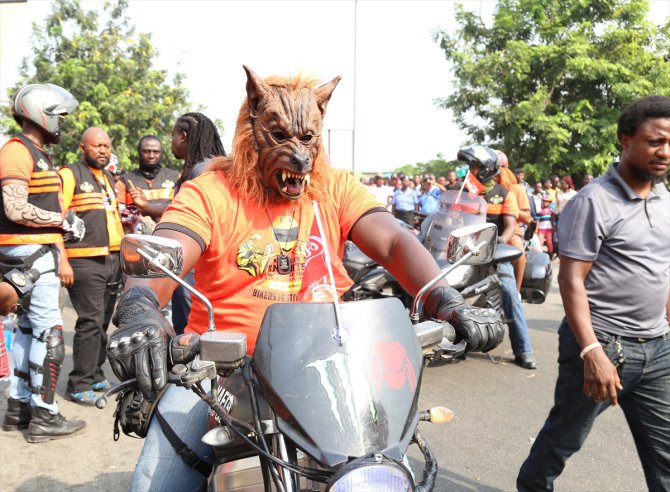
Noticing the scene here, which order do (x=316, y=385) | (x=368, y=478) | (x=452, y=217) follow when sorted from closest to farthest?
(x=368, y=478)
(x=316, y=385)
(x=452, y=217)

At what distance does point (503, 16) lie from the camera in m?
27.9

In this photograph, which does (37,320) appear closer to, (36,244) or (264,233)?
(36,244)

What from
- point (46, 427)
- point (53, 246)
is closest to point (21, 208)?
point (53, 246)

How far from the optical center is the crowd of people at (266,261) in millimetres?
2057

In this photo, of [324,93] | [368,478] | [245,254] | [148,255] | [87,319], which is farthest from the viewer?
[87,319]

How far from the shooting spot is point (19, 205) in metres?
4.05

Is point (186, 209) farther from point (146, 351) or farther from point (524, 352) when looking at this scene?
point (524, 352)

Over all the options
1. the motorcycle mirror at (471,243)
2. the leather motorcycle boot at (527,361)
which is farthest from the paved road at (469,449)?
the motorcycle mirror at (471,243)

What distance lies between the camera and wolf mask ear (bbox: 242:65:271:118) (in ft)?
7.30

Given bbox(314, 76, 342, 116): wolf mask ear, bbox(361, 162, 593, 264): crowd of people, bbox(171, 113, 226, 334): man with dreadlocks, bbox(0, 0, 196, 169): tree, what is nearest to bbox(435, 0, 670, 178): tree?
bbox(361, 162, 593, 264): crowd of people

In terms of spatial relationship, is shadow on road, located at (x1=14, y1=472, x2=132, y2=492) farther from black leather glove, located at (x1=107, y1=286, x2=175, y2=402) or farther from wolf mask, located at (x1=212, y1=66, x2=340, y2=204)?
black leather glove, located at (x1=107, y1=286, x2=175, y2=402)

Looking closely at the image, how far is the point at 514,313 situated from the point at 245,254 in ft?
14.9

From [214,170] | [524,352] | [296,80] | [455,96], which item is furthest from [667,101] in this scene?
[455,96]

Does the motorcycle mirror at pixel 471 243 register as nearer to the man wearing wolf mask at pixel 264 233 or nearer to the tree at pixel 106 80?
the man wearing wolf mask at pixel 264 233
